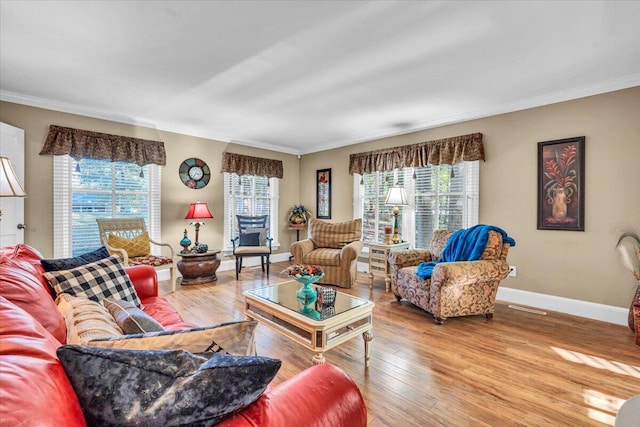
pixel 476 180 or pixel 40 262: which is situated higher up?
pixel 476 180

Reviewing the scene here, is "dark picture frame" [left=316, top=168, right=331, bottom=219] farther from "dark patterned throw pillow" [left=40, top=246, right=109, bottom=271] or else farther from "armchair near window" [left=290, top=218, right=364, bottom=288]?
"dark patterned throw pillow" [left=40, top=246, right=109, bottom=271]

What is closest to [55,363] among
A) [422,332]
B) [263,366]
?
[263,366]

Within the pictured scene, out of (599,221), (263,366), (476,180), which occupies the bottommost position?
(263,366)

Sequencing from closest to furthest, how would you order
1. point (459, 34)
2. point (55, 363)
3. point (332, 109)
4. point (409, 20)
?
point (55, 363), point (409, 20), point (459, 34), point (332, 109)

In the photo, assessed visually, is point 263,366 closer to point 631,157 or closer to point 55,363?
point 55,363

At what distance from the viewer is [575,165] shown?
3.14 metres

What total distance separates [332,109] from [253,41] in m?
1.64

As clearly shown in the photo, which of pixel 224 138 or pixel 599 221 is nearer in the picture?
pixel 599 221

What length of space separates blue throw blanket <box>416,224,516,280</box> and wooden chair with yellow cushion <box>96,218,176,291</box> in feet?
10.1

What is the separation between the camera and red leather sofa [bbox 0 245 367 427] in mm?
514

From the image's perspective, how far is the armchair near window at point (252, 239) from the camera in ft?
15.3

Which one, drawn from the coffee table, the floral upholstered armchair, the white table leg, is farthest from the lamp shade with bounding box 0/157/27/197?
the floral upholstered armchair

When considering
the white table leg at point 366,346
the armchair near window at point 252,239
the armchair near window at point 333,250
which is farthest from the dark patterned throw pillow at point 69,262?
the armchair near window at point 333,250

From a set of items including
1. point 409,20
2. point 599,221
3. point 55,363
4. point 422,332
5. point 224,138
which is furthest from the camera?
point 224,138
